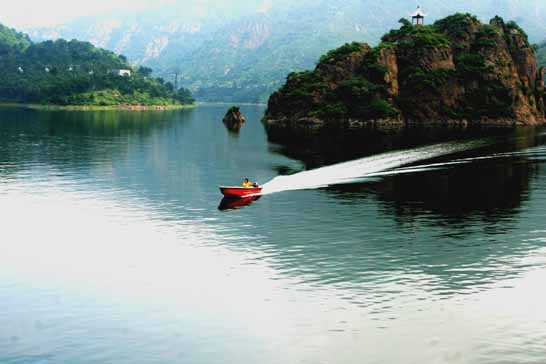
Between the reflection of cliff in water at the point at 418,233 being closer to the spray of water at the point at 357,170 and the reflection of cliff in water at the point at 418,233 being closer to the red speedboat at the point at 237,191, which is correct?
the spray of water at the point at 357,170

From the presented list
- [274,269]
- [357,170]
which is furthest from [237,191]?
[357,170]

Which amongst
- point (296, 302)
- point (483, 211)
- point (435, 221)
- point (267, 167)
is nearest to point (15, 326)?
point (296, 302)

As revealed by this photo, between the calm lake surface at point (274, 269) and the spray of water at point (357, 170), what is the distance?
3.76 ft

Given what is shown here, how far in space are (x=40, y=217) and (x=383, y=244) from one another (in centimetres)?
4420

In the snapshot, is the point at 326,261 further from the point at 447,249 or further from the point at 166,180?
the point at 166,180

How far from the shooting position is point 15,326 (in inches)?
1838

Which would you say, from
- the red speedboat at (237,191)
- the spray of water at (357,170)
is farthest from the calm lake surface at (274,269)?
the red speedboat at (237,191)

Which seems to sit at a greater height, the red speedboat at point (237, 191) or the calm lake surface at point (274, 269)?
the red speedboat at point (237, 191)

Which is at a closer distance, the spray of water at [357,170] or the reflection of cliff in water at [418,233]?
the reflection of cliff in water at [418,233]

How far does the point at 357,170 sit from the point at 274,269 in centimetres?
7528

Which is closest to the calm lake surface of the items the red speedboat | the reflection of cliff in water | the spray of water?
the reflection of cliff in water

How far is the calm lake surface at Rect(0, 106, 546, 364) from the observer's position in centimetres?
4409

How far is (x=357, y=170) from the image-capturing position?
134m

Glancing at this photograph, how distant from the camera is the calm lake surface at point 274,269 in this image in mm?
44094
